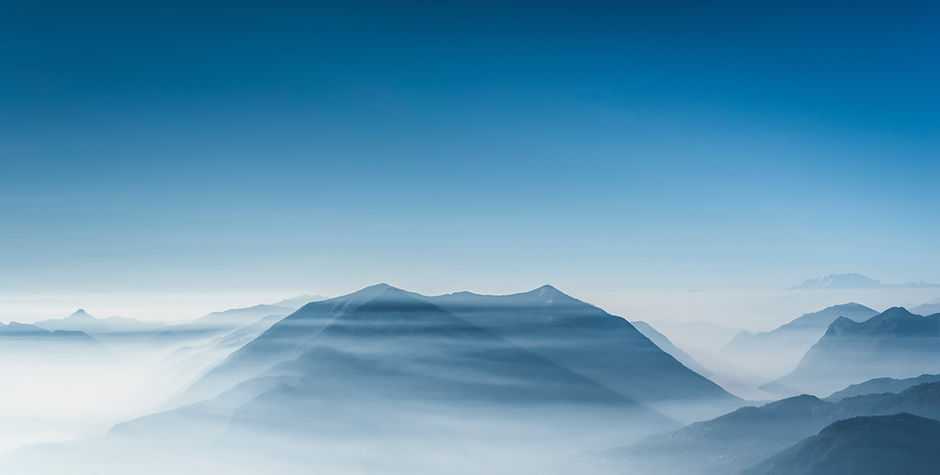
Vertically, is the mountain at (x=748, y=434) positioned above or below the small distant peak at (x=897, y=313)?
below

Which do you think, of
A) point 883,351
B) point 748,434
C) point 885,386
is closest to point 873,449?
point 748,434

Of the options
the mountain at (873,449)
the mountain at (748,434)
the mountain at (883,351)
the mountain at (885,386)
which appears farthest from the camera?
the mountain at (883,351)

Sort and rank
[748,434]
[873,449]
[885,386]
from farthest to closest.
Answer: [885,386] → [748,434] → [873,449]

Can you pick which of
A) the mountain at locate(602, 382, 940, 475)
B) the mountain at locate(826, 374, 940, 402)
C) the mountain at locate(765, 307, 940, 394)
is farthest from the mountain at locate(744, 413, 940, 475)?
the mountain at locate(765, 307, 940, 394)

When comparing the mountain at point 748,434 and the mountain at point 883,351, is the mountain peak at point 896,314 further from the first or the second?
the mountain at point 748,434

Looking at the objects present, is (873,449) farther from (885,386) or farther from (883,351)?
(883,351)

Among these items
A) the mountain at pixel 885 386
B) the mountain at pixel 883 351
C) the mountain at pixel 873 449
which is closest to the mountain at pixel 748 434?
the mountain at pixel 885 386

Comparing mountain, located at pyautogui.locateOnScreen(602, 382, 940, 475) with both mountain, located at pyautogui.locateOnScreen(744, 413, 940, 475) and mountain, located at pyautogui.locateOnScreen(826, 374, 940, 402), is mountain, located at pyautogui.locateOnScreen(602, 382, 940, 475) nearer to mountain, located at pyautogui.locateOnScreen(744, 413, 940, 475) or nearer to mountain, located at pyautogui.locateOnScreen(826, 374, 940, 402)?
mountain, located at pyautogui.locateOnScreen(826, 374, 940, 402)
